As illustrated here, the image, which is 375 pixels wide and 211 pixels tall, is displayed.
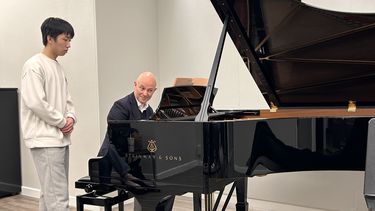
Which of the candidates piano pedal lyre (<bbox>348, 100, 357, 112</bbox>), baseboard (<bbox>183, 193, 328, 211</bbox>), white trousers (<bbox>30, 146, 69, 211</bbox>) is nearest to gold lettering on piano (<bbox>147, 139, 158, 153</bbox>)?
white trousers (<bbox>30, 146, 69, 211</bbox>)

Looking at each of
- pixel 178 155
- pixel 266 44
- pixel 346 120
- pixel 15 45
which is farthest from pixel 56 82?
pixel 15 45

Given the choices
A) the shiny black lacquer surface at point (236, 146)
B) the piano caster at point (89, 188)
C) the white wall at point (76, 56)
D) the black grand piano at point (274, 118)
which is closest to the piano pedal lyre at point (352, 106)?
the black grand piano at point (274, 118)

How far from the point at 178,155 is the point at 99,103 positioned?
227 centimetres

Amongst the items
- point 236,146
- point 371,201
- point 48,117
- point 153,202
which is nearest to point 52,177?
point 48,117

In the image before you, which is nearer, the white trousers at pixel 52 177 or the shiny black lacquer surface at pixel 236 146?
the shiny black lacquer surface at pixel 236 146

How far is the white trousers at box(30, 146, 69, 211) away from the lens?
8.86ft

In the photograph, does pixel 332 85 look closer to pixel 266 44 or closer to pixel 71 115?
pixel 266 44

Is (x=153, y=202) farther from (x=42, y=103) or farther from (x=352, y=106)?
(x=352, y=106)

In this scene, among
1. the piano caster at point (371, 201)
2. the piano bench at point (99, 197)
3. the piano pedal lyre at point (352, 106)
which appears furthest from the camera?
the piano pedal lyre at point (352, 106)

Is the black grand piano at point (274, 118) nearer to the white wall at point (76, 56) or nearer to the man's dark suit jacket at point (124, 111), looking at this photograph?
the man's dark suit jacket at point (124, 111)

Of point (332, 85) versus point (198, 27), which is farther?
point (198, 27)

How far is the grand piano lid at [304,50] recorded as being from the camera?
240 cm

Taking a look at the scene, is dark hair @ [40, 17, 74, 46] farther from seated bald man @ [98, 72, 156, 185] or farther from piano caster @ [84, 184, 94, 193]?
piano caster @ [84, 184, 94, 193]

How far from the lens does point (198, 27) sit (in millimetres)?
4480
